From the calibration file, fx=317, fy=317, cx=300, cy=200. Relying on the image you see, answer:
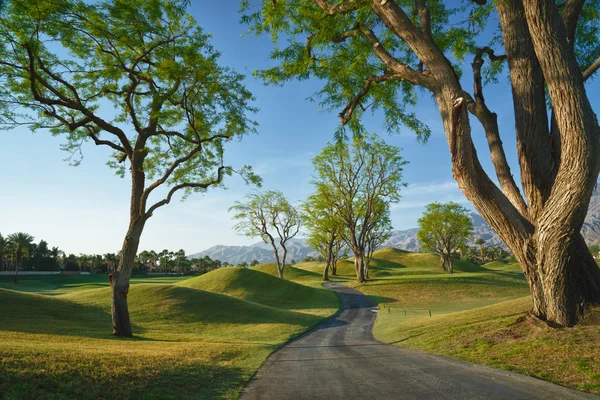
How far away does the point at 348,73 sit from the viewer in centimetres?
1246

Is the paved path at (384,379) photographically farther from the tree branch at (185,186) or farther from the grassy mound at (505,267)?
the grassy mound at (505,267)

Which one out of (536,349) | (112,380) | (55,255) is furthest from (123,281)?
(55,255)

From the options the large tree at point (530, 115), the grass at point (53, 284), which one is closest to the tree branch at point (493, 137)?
the large tree at point (530, 115)

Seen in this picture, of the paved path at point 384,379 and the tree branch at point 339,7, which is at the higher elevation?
the tree branch at point 339,7

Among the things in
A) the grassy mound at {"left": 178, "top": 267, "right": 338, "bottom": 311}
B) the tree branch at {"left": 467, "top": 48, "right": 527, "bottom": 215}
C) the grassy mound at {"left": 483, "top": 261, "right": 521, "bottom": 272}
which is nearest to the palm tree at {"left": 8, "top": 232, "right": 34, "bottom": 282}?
the grassy mound at {"left": 178, "top": 267, "right": 338, "bottom": 311}

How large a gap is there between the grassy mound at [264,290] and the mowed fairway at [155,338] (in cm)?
14

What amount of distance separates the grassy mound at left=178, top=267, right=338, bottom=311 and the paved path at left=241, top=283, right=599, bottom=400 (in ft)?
79.9

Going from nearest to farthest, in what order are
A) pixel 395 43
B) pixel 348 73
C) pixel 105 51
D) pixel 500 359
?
pixel 500 359 < pixel 348 73 < pixel 395 43 < pixel 105 51

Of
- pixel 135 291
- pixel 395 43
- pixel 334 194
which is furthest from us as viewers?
pixel 334 194

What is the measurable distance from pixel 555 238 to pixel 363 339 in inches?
468

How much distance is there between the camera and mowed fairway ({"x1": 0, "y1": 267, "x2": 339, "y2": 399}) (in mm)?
6512

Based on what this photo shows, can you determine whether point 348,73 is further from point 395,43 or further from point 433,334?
point 433,334

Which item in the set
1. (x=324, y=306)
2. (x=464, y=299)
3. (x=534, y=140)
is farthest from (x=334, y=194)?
(x=534, y=140)

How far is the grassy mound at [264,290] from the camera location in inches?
1496
